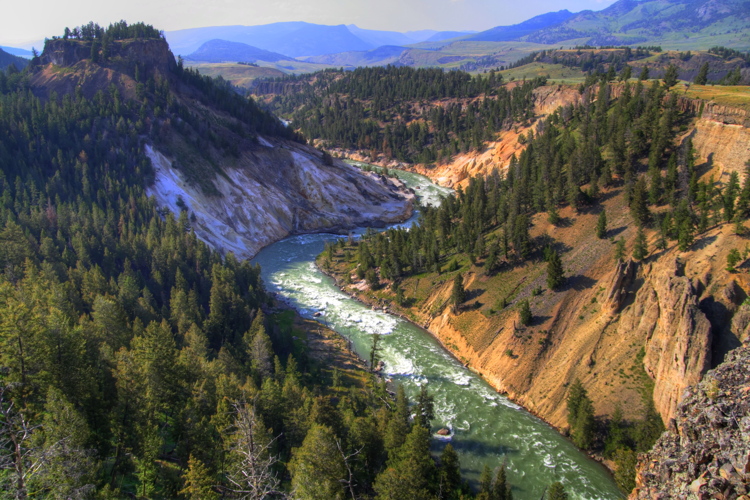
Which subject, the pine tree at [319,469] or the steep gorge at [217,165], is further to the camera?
the steep gorge at [217,165]

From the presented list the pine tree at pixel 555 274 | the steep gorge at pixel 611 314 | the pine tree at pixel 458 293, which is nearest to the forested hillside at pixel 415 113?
the steep gorge at pixel 611 314

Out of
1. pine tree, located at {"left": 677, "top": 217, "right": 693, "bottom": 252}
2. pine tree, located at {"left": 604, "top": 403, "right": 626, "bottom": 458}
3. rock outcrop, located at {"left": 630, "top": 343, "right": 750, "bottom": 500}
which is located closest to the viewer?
rock outcrop, located at {"left": 630, "top": 343, "right": 750, "bottom": 500}

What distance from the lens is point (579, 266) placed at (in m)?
46.9

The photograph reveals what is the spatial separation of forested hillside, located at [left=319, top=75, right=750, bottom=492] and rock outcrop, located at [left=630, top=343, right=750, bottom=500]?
51.1 feet

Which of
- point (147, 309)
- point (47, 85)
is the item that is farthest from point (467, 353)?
point (47, 85)

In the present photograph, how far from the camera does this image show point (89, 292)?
47844mm

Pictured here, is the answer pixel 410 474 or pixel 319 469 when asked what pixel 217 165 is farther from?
pixel 410 474

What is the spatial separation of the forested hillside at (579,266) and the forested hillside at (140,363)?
12.2m

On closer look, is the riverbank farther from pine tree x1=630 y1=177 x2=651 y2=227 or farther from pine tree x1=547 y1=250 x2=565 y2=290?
pine tree x1=630 y1=177 x2=651 y2=227

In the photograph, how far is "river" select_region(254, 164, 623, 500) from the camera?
104ft

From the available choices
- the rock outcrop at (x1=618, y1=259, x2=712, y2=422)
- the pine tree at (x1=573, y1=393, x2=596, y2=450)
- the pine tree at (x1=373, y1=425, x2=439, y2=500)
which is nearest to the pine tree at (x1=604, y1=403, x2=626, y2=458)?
the pine tree at (x1=573, y1=393, x2=596, y2=450)

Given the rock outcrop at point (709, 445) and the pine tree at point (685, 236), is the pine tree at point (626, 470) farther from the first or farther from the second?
the pine tree at point (685, 236)

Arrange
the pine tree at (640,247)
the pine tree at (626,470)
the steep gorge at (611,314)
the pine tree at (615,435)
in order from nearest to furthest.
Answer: the pine tree at (626,470)
the pine tree at (615,435)
the steep gorge at (611,314)
the pine tree at (640,247)

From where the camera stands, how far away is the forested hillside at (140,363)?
70.1 ft
